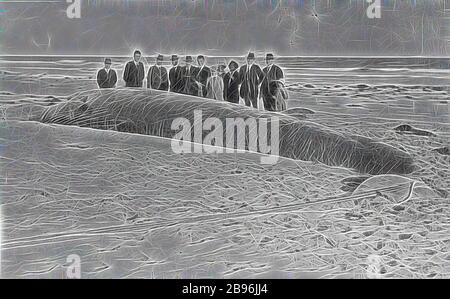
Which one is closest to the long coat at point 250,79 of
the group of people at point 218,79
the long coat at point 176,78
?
the group of people at point 218,79

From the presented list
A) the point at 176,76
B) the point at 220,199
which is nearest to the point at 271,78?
the point at 176,76

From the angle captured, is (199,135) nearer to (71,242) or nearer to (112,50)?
(112,50)

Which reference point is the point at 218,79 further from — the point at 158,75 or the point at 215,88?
the point at 158,75

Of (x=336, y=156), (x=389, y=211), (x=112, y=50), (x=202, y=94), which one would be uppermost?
(x=112, y=50)

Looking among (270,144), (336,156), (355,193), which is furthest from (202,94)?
(355,193)

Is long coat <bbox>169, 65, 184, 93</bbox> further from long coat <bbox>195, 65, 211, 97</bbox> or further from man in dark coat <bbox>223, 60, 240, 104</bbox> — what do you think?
man in dark coat <bbox>223, 60, 240, 104</bbox>

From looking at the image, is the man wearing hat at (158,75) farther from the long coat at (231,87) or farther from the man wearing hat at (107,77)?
the long coat at (231,87)

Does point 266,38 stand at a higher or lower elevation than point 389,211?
higher
